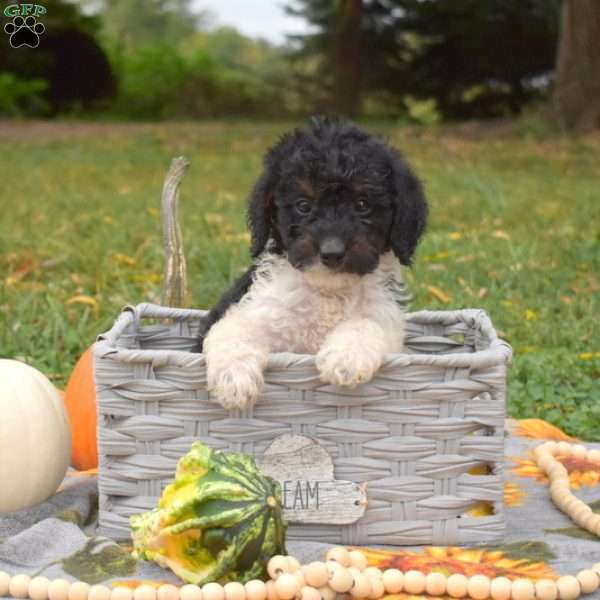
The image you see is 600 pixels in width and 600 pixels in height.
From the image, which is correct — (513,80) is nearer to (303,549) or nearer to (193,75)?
(193,75)

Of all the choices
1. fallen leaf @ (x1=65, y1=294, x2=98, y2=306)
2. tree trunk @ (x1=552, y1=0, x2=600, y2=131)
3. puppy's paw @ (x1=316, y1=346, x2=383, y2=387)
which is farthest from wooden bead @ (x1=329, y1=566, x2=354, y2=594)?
tree trunk @ (x1=552, y1=0, x2=600, y2=131)

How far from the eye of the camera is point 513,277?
7043 mm

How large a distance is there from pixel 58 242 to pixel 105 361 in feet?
15.8

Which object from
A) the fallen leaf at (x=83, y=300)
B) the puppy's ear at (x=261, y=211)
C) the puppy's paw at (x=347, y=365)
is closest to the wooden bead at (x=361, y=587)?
the puppy's paw at (x=347, y=365)

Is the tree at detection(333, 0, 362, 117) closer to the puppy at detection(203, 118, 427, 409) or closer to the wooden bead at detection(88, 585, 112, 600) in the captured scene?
the puppy at detection(203, 118, 427, 409)

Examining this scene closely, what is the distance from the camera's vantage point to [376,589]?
2943 mm

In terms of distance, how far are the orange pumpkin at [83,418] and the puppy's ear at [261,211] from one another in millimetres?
900

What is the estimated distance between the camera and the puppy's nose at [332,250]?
11.3ft

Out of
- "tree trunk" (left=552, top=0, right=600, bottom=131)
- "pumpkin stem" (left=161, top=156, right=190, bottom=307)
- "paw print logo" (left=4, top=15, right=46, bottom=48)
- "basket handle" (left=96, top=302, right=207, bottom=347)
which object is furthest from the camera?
"tree trunk" (left=552, top=0, right=600, bottom=131)

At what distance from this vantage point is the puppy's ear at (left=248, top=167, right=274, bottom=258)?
12.4ft

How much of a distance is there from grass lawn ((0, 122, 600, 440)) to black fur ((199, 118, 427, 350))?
179 cm

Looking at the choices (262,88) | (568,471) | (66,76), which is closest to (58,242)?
(568,471)

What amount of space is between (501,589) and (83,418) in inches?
78.1

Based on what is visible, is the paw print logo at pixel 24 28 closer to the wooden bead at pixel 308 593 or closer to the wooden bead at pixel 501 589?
the wooden bead at pixel 308 593
